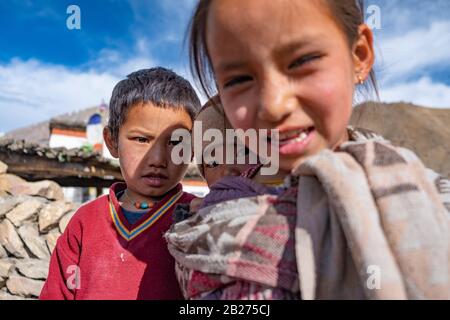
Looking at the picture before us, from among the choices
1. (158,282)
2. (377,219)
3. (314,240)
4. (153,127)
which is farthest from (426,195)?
(153,127)

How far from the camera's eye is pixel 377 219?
0.67 m

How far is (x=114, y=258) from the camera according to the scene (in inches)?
50.8

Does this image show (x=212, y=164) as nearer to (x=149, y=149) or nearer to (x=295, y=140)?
(x=149, y=149)

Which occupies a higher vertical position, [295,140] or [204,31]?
[204,31]

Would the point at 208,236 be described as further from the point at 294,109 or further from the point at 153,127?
the point at 153,127

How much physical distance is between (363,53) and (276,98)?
0.33 meters

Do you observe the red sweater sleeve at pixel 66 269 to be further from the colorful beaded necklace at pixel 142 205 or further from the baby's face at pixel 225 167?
the baby's face at pixel 225 167

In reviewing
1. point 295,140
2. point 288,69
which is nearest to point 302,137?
point 295,140

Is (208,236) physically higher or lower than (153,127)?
lower

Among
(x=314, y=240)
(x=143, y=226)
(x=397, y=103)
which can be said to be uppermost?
(x=397, y=103)

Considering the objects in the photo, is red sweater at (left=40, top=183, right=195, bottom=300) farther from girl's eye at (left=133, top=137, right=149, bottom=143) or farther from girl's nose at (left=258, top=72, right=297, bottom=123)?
girl's nose at (left=258, top=72, right=297, bottom=123)

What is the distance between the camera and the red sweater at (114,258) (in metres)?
1.24

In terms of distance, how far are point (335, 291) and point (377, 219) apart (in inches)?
6.0

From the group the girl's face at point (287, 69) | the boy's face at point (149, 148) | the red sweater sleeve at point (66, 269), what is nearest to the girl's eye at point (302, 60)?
the girl's face at point (287, 69)
